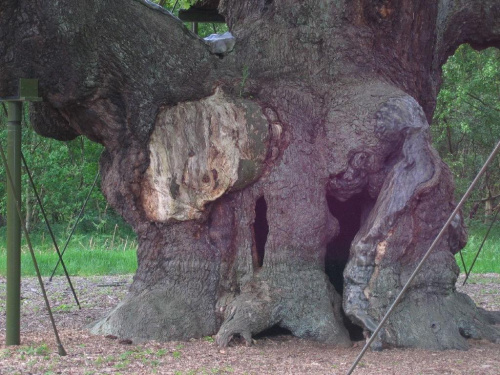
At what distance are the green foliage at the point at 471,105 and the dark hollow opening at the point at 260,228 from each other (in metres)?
12.1

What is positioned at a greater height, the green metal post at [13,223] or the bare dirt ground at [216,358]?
the green metal post at [13,223]

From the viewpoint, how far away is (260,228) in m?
6.13

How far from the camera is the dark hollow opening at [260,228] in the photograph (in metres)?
5.95

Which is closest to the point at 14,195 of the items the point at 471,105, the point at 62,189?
the point at 471,105

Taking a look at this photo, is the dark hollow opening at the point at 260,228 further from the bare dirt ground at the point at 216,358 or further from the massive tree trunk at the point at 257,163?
the bare dirt ground at the point at 216,358

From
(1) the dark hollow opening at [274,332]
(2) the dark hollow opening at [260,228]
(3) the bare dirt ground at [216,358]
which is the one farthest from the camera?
(2) the dark hollow opening at [260,228]

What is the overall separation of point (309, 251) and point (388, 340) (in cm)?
91

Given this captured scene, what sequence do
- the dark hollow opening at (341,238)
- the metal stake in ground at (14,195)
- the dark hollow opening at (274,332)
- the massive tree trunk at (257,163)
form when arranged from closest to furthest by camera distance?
the metal stake in ground at (14,195) < the massive tree trunk at (257,163) < the dark hollow opening at (274,332) < the dark hollow opening at (341,238)

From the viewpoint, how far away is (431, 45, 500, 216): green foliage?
60.1 ft

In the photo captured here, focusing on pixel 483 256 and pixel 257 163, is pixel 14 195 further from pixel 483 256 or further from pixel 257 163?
pixel 483 256

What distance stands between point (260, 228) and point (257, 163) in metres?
0.69

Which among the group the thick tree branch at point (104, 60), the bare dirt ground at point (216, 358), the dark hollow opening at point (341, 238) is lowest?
the bare dirt ground at point (216, 358)

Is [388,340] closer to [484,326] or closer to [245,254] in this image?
[484,326]

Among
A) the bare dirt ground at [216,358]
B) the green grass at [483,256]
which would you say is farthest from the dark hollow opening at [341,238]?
the green grass at [483,256]
